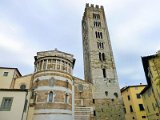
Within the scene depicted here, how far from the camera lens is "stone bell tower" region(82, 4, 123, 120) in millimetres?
29641

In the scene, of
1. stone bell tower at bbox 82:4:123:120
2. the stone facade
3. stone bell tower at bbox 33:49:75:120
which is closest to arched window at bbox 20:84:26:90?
the stone facade

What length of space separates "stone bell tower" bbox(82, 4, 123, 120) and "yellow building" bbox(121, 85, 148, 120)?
10507 mm

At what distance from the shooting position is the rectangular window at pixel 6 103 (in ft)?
65.0

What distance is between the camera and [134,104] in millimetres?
38719

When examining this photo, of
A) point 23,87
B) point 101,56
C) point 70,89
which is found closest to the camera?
point 70,89

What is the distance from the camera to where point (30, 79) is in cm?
2894

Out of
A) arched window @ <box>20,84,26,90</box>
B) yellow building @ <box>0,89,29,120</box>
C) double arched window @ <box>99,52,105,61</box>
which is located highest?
double arched window @ <box>99,52,105,61</box>

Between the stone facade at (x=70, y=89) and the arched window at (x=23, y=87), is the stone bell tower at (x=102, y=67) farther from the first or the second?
the arched window at (x=23, y=87)

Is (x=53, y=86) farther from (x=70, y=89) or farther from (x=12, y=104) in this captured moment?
(x=12, y=104)

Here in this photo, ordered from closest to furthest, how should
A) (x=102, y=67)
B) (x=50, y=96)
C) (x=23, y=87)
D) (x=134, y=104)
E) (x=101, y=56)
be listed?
(x=50, y=96)
(x=23, y=87)
(x=102, y=67)
(x=101, y=56)
(x=134, y=104)

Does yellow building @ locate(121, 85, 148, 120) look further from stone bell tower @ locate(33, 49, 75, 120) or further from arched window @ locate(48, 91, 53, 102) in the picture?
arched window @ locate(48, 91, 53, 102)

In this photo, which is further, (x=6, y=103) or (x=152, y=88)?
(x=152, y=88)

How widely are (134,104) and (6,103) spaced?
→ 3204cm

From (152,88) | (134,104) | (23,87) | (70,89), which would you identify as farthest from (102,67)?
(23,87)
